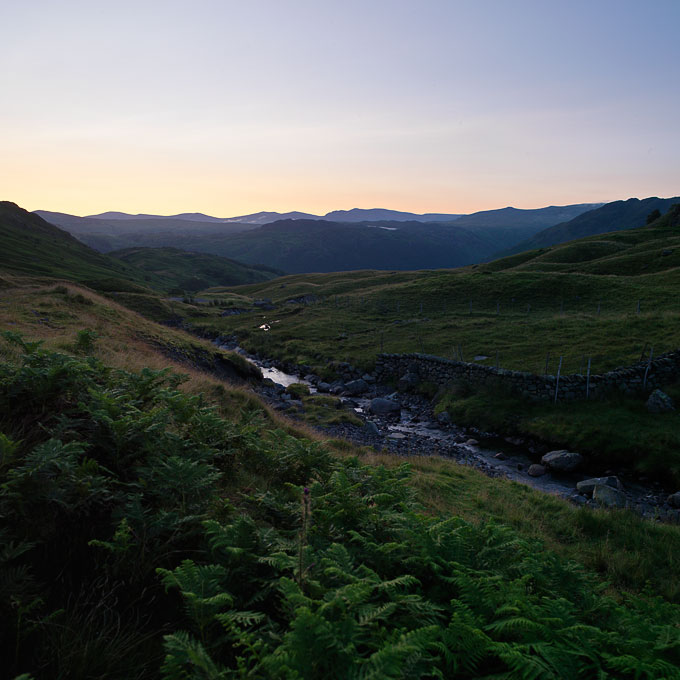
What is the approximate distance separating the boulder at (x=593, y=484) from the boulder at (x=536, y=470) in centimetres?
153

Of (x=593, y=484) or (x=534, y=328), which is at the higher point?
(x=534, y=328)

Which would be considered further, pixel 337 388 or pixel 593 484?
pixel 337 388

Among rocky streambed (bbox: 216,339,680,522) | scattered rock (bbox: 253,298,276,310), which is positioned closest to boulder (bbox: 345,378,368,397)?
rocky streambed (bbox: 216,339,680,522)

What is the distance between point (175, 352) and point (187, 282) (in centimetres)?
13236

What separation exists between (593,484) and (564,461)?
6.81 feet

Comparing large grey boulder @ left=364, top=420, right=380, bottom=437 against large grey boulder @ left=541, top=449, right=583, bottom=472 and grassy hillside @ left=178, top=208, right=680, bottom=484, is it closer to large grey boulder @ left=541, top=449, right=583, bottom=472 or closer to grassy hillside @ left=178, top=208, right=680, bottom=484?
grassy hillside @ left=178, top=208, right=680, bottom=484

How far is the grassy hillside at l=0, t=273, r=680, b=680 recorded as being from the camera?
294cm

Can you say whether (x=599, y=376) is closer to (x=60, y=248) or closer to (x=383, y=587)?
(x=383, y=587)

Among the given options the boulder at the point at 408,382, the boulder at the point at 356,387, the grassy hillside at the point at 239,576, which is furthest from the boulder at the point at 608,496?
the boulder at the point at 356,387

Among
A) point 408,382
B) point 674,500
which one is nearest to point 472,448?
point 674,500

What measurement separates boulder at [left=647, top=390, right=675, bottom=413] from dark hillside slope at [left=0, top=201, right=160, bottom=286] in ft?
207

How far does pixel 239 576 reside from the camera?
12.7 ft

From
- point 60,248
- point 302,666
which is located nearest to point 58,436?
point 302,666

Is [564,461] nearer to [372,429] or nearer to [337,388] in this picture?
[372,429]
